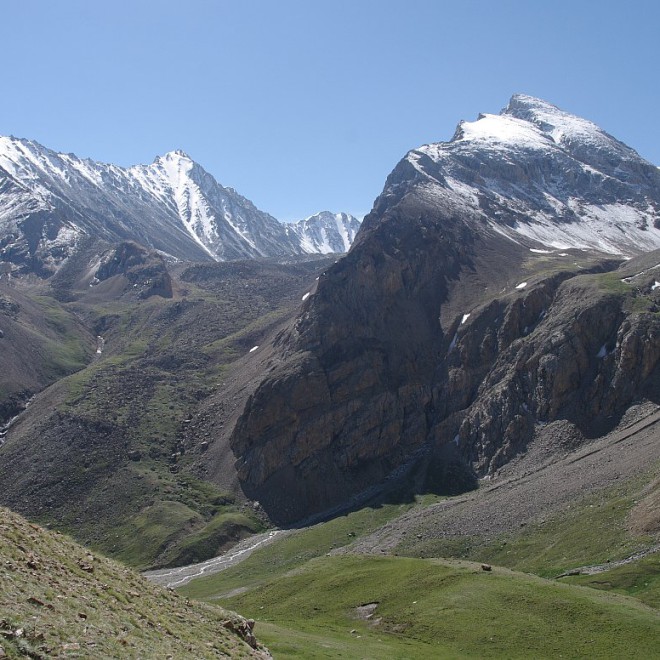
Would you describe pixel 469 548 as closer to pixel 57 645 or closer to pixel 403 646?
pixel 403 646

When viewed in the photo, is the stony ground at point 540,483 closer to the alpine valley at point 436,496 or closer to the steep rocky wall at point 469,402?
the alpine valley at point 436,496

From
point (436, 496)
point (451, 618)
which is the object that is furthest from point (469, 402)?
point (451, 618)

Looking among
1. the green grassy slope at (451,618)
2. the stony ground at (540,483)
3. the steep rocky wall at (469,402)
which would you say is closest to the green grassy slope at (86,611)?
the green grassy slope at (451,618)

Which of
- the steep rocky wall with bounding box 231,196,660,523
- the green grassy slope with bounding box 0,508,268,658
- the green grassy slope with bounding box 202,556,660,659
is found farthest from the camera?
the steep rocky wall with bounding box 231,196,660,523

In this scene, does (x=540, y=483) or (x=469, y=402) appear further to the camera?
(x=469, y=402)

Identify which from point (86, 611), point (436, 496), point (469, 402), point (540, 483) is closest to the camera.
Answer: point (86, 611)

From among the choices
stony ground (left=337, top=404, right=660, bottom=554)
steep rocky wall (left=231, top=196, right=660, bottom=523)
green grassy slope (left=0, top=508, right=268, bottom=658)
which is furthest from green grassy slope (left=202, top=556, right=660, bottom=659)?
steep rocky wall (left=231, top=196, right=660, bottom=523)

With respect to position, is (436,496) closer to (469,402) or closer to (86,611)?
(469,402)

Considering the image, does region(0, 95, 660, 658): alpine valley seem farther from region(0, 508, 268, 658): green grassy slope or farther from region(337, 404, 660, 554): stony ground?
region(0, 508, 268, 658): green grassy slope

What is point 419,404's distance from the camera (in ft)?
632

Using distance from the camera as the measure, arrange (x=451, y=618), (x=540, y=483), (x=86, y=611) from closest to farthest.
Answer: (x=86, y=611), (x=451, y=618), (x=540, y=483)

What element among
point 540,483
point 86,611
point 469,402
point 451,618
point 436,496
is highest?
point 86,611

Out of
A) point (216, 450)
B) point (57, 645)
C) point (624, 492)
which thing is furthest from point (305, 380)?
point (57, 645)

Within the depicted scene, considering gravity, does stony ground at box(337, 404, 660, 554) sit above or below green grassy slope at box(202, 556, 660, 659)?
below
